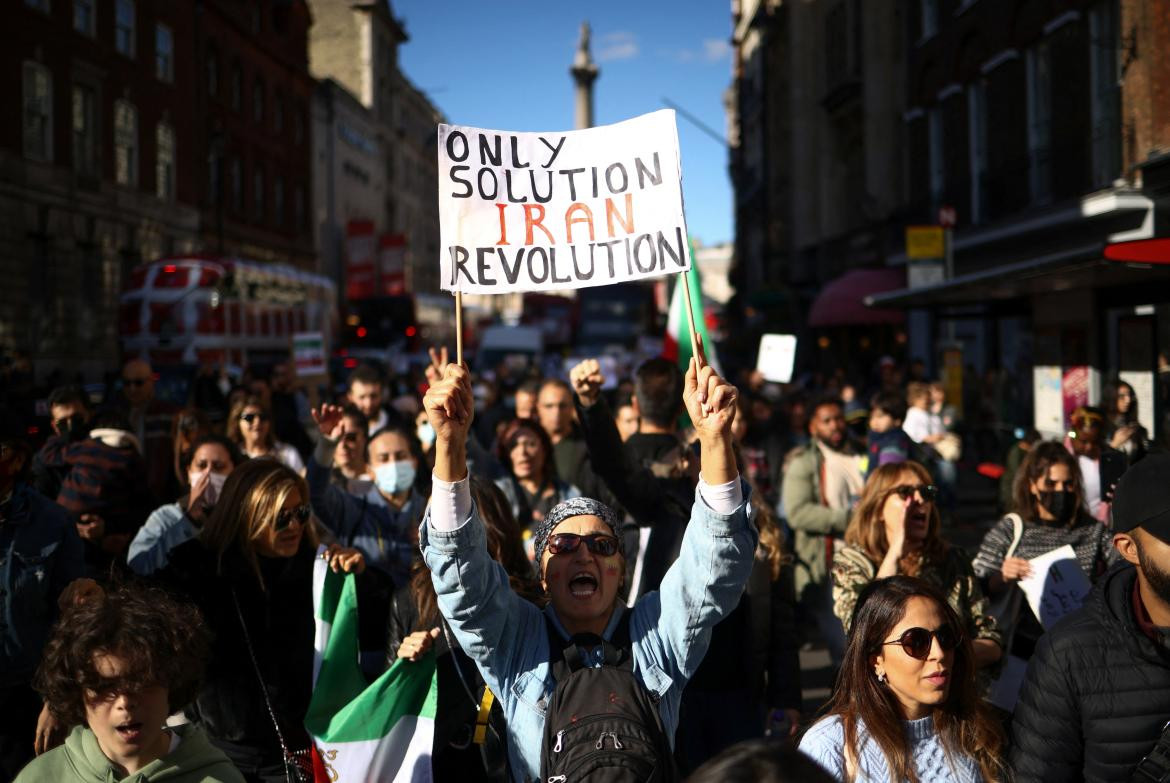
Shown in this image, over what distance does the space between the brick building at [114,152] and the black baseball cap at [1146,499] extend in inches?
957

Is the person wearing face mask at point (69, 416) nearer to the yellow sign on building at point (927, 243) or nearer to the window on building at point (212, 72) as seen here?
the yellow sign on building at point (927, 243)

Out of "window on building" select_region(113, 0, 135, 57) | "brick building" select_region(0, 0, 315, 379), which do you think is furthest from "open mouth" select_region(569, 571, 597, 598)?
"window on building" select_region(113, 0, 135, 57)

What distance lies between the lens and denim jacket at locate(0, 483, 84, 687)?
13.2 feet

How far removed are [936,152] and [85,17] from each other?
20.6 metres

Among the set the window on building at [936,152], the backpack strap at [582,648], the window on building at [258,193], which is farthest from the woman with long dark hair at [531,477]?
the window on building at [258,193]

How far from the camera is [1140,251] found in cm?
625

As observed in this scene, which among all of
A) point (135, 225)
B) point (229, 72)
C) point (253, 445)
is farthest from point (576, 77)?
point (253, 445)

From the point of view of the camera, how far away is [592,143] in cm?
372

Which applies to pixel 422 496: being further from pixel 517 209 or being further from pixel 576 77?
pixel 576 77

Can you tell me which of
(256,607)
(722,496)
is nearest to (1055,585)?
(722,496)

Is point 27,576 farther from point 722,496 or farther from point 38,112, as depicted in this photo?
point 38,112

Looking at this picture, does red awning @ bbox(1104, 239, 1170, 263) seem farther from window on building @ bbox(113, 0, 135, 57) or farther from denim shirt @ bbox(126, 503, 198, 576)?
window on building @ bbox(113, 0, 135, 57)

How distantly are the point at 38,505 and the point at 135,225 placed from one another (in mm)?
28665

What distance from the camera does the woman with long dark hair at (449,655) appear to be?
146 inches
